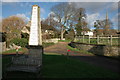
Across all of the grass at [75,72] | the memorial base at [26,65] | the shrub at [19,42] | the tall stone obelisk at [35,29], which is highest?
Answer: the tall stone obelisk at [35,29]

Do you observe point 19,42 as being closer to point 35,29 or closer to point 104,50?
point 35,29

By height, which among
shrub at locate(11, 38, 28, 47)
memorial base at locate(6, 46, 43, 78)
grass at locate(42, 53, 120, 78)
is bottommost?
grass at locate(42, 53, 120, 78)

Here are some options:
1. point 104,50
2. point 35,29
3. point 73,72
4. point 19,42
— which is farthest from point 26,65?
point 19,42

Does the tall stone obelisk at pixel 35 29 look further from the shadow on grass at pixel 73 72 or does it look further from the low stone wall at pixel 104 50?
the low stone wall at pixel 104 50

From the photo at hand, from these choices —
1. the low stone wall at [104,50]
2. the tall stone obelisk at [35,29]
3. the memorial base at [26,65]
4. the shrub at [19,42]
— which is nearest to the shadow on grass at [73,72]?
the memorial base at [26,65]

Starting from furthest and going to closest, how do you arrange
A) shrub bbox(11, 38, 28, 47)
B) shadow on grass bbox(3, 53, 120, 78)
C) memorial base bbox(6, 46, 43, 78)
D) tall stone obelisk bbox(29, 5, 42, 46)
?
shrub bbox(11, 38, 28, 47) < tall stone obelisk bbox(29, 5, 42, 46) < shadow on grass bbox(3, 53, 120, 78) < memorial base bbox(6, 46, 43, 78)

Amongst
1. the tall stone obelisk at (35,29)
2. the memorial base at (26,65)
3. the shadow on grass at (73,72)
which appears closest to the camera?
the memorial base at (26,65)

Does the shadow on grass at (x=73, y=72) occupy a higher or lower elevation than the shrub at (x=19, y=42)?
lower

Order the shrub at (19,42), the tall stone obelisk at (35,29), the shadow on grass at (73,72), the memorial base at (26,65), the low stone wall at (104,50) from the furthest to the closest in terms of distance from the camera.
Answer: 1. the shrub at (19,42)
2. the low stone wall at (104,50)
3. the tall stone obelisk at (35,29)
4. the shadow on grass at (73,72)
5. the memorial base at (26,65)

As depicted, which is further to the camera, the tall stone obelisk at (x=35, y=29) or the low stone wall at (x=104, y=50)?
the low stone wall at (x=104, y=50)

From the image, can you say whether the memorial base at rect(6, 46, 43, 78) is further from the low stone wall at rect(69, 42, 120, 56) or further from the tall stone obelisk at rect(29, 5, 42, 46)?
the low stone wall at rect(69, 42, 120, 56)

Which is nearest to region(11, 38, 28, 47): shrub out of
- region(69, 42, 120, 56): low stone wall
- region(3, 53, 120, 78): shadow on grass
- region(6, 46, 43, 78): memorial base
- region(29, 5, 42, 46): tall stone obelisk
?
region(29, 5, 42, 46): tall stone obelisk

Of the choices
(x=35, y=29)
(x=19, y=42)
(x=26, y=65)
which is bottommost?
(x=26, y=65)

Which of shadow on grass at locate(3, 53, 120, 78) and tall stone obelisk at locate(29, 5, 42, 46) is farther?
tall stone obelisk at locate(29, 5, 42, 46)
